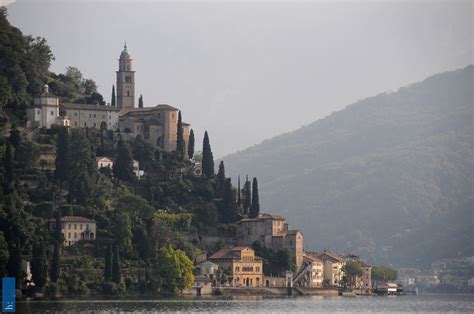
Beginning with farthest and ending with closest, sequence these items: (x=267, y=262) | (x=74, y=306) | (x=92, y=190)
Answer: (x=267, y=262)
(x=92, y=190)
(x=74, y=306)

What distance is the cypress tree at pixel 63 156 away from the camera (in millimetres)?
132625

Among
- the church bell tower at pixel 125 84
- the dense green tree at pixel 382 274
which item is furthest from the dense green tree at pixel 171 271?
the dense green tree at pixel 382 274

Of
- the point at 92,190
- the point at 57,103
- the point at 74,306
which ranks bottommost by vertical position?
the point at 74,306

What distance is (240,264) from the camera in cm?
13962

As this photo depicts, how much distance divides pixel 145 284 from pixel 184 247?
39.2ft

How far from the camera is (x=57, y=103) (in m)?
142

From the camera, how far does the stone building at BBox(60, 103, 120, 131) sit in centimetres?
14462

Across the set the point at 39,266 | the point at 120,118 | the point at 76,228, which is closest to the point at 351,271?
the point at 120,118

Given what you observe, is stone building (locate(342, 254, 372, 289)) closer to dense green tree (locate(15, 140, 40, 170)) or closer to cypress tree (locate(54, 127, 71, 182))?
cypress tree (locate(54, 127, 71, 182))

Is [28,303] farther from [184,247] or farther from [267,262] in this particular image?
[267,262]

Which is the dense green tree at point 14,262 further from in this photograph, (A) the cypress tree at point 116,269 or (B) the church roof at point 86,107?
(B) the church roof at point 86,107

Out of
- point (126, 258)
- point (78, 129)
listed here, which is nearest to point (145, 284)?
point (126, 258)

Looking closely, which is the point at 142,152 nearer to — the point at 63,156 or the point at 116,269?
the point at 63,156

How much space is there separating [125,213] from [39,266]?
57.3 ft
